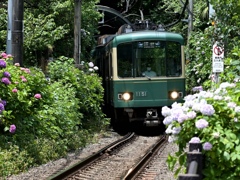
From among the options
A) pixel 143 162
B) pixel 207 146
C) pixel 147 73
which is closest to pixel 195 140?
pixel 207 146

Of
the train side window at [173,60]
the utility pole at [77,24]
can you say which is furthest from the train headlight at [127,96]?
the utility pole at [77,24]

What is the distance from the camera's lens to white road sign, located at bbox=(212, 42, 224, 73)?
12348 mm

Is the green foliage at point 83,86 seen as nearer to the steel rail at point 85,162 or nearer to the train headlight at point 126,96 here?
the train headlight at point 126,96

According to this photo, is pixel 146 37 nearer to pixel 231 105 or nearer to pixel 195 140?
pixel 231 105

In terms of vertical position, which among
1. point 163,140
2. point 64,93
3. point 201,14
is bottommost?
point 163,140

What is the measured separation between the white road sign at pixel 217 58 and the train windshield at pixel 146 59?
4.02 meters

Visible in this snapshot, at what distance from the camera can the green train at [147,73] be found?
16.4m

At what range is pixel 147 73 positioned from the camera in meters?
16.6

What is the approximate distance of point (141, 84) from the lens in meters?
16.4

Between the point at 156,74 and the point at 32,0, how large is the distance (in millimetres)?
9269

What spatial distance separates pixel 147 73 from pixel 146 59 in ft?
1.33

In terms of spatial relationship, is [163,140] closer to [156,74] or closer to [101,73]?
[156,74]

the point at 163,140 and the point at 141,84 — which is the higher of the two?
the point at 141,84

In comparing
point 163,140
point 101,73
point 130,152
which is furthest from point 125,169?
point 101,73
